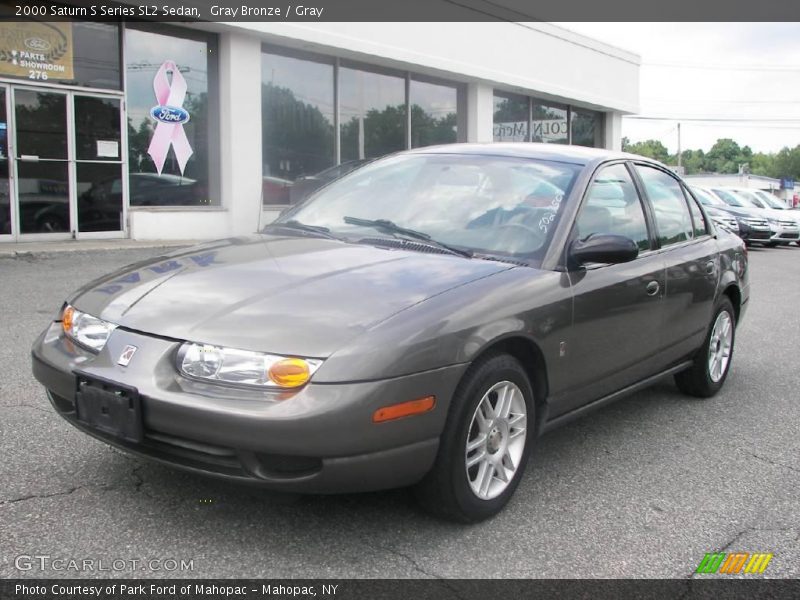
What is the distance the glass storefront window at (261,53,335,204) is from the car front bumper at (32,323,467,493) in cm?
1232

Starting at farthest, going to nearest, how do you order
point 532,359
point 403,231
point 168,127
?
point 168,127 < point 403,231 < point 532,359

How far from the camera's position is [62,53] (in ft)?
38.9

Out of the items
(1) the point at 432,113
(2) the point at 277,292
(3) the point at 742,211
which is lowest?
(2) the point at 277,292

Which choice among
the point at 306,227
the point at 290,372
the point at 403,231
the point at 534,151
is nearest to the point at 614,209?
the point at 534,151

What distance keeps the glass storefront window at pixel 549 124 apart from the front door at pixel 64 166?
12.5 metres

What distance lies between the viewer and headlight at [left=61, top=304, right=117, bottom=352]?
302 centimetres

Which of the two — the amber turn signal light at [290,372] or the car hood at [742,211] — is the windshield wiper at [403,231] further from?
the car hood at [742,211]

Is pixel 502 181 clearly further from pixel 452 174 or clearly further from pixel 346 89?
pixel 346 89

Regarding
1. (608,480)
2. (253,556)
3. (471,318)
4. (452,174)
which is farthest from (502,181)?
(253,556)

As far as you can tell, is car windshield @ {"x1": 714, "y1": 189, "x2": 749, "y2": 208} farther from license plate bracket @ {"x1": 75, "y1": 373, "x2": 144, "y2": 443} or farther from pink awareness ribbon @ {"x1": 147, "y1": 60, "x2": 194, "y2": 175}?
license plate bracket @ {"x1": 75, "y1": 373, "x2": 144, "y2": 443}

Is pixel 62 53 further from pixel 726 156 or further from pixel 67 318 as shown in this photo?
pixel 726 156

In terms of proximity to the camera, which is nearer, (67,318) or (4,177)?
(67,318)

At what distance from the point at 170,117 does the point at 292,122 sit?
8.72 ft

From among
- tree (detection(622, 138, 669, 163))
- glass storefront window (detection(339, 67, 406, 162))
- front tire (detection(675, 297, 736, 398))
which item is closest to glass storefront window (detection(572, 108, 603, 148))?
glass storefront window (detection(339, 67, 406, 162))
